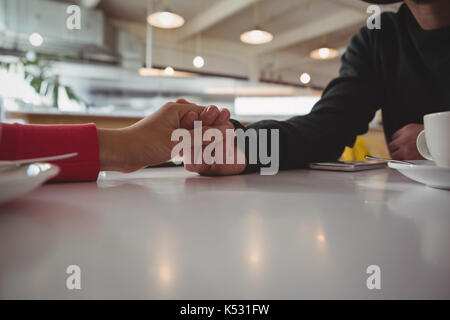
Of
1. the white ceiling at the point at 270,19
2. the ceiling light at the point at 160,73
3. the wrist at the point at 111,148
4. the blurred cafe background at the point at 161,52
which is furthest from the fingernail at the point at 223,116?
the ceiling light at the point at 160,73

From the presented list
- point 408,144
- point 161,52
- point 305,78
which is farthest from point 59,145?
point 305,78

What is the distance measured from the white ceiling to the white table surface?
16.7 ft

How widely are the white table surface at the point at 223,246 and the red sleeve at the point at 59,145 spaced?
0.39 ft

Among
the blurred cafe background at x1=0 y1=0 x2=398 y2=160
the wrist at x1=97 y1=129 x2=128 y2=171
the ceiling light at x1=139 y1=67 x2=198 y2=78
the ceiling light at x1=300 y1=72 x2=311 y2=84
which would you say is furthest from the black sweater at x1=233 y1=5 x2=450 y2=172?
the ceiling light at x1=300 y1=72 x2=311 y2=84

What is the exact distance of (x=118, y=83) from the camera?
6.02 metres

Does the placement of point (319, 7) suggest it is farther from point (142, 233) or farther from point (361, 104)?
point (142, 233)

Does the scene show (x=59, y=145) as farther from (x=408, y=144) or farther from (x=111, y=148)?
(x=408, y=144)

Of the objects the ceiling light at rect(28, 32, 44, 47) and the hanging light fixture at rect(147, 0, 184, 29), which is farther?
the ceiling light at rect(28, 32, 44, 47)

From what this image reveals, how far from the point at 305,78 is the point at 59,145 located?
29.0ft

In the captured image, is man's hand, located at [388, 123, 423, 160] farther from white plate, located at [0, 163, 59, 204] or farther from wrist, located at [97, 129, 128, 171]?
white plate, located at [0, 163, 59, 204]

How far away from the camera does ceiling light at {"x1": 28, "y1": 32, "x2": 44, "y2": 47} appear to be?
4.51 meters

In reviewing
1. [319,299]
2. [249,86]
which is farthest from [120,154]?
[249,86]

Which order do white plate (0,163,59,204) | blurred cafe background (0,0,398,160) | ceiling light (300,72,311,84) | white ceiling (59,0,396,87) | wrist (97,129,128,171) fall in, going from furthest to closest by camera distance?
ceiling light (300,72,311,84) → white ceiling (59,0,396,87) → blurred cafe background (0,0,398,160) → wrist (97,129,128,171) → white plate (0,163,59,204)

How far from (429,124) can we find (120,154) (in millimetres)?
517
